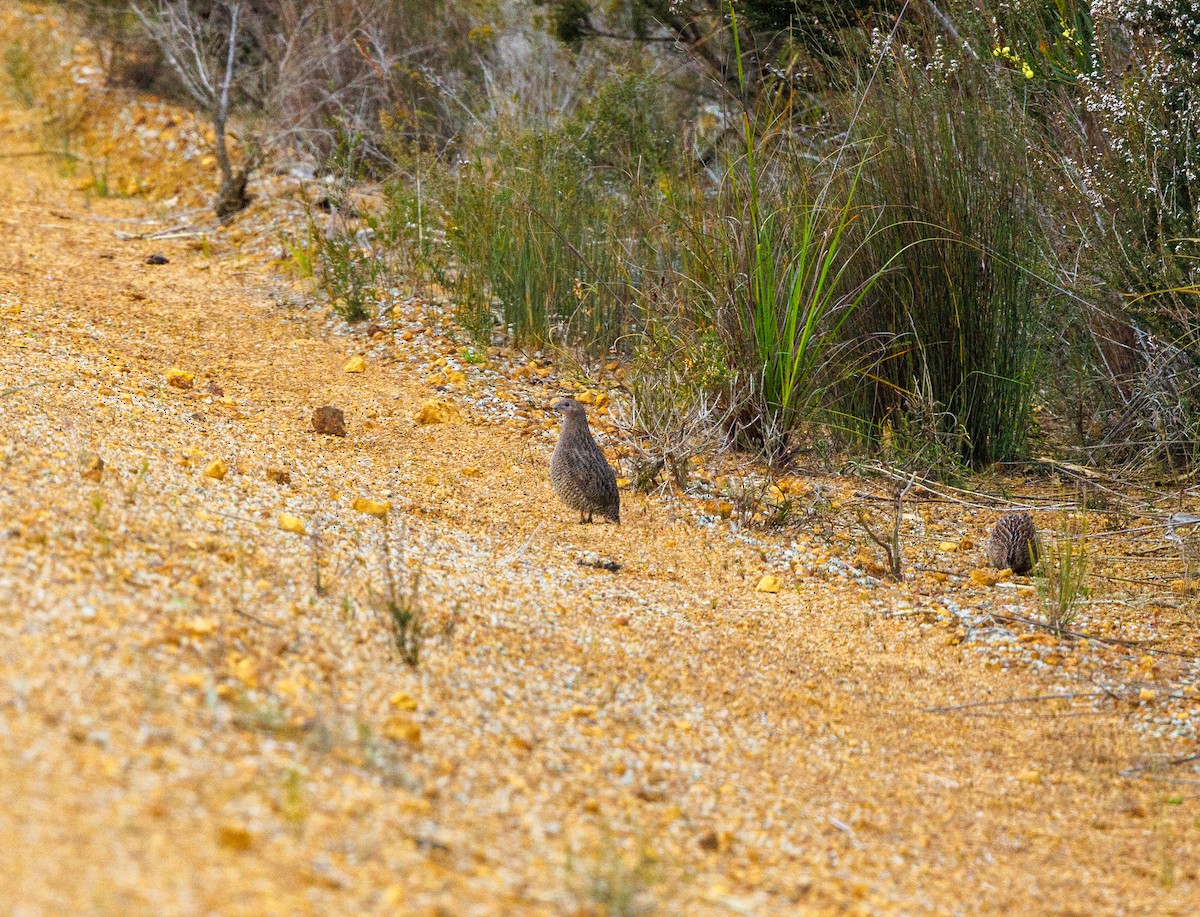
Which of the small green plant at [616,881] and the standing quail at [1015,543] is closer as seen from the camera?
the small green plant at [616,881]

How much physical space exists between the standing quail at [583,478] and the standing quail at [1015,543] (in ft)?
4.08

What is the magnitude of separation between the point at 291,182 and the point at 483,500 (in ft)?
14.1

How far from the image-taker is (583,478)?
13.4ft

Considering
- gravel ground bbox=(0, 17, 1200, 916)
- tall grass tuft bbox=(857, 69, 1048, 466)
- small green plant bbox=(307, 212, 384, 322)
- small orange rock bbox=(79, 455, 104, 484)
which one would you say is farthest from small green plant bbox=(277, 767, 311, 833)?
small green plant bbox=(307, 212, 384, 322)

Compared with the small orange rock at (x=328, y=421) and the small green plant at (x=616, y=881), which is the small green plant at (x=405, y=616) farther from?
the small orange rock at (x=328, y=421)

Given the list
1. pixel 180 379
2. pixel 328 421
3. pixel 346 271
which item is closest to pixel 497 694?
pixel 328 421

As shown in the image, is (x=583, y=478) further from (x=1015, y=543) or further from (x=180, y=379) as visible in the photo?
(x=180, y=379)

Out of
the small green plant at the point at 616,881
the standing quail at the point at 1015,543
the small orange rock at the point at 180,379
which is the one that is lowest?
the small green plant at the point at 616,881

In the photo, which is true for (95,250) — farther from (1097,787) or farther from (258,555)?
(1097,787)

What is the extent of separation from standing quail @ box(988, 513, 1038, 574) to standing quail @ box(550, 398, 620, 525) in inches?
49.0

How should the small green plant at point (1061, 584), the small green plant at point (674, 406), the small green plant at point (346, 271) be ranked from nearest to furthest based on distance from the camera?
1. the small green plant at point (1061, 584)
2. the small green plant at point (674, 406)
3. the small green plant at point (346, 271)

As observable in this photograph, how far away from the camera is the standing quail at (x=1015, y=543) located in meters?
4.05

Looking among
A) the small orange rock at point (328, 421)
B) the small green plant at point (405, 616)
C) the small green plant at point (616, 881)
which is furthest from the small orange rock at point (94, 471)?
the small green plant at point (616, 881)

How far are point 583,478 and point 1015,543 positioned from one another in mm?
1404
